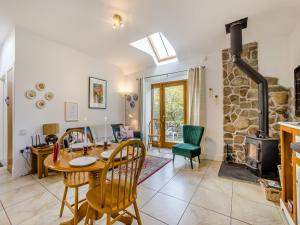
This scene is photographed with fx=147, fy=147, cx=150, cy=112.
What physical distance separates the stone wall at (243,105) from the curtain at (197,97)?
1.61 ft

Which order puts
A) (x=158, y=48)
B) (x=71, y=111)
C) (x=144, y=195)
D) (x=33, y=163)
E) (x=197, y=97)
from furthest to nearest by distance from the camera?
(x=158, y=48) < (x=197, y=97) < (x=71, y=111) < (x=33, y=163) < (x=144, y=195)

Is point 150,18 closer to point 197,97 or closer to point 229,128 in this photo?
point 197,97

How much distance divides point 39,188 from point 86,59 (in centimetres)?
306

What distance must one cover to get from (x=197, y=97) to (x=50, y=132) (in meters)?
3.38

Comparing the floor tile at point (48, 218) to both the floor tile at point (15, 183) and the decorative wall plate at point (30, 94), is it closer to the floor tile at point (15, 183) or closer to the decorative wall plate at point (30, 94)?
the floor tile at point (15, 183)

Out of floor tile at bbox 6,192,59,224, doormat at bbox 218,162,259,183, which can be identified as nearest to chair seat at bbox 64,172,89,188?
floor tile at bbox 6,192,59,224

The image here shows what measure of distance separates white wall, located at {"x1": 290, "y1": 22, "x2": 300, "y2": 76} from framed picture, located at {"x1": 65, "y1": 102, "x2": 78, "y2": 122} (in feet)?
14.9

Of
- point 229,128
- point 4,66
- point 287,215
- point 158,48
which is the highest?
point 158,48

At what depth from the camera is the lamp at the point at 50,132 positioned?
116 inches

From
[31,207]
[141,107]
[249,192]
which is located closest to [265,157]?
[249,192]

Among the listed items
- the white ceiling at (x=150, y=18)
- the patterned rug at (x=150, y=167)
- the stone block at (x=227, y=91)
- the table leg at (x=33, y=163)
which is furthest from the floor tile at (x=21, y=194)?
the stone block at (x=227, y=91)

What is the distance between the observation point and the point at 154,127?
4.96m

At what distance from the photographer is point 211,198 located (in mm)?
2016

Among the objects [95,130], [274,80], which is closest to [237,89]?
[274,80]
